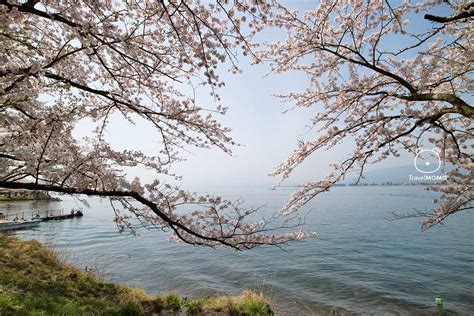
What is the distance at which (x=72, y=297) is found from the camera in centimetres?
703

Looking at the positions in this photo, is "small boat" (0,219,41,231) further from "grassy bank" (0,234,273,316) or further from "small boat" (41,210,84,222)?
"grassy bank" (0,234,273,316)

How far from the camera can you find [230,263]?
17.5 metres

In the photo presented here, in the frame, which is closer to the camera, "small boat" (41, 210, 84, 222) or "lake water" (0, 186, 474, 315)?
"lake water" (0, 186, 474, 315)

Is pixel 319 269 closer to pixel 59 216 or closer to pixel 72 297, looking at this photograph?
pixel 72 297

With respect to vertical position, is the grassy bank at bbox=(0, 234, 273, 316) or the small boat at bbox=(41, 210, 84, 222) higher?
the grassy bank at bbox=(0, 234, 273, 316)

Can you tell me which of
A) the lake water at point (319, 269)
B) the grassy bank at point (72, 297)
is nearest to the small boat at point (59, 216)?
the lake water at point (319, 269)

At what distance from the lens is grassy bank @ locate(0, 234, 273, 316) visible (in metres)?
5.66

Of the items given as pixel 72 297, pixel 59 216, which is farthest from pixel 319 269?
pixel 59 216

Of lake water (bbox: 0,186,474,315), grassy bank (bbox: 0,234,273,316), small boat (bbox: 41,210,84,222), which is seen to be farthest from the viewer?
small boat (bbox: 41,210,84,222)

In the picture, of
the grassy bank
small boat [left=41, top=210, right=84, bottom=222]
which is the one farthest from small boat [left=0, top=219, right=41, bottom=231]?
the grassy bank

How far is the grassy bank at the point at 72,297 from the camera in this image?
5656 millimetres

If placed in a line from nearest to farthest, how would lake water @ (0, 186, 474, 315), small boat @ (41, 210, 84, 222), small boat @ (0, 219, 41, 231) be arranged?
lake water @ (0, 186, 474, 315)
small boat @ (0, 219, 41, 231)
small boat @ (41, 210, 84, 222)

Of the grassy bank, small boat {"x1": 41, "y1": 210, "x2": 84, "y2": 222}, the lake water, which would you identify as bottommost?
the lake water

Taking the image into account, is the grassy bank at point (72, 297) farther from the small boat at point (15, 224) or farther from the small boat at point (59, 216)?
the small boat at point (59, 216)
